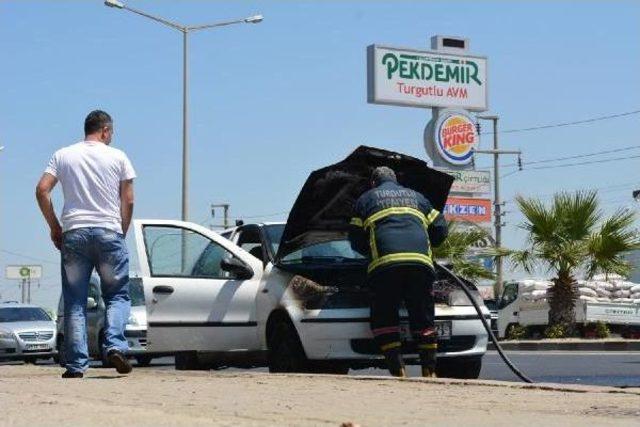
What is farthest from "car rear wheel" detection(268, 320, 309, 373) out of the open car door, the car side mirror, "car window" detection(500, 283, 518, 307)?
"car window" detection(500, 283, 518, 307)

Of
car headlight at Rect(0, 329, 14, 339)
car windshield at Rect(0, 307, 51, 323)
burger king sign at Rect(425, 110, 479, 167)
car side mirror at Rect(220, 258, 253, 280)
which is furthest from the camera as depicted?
burger king sign at Rect(425, 110, 479, 167)

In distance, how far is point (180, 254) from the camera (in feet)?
40.9

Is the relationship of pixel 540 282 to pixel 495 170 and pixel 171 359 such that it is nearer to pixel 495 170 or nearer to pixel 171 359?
pixel 171 359

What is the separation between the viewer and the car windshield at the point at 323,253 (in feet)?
40.2

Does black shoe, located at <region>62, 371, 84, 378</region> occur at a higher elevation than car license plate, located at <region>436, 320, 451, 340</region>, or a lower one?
lower

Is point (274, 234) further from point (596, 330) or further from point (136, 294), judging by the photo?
point (596, 330)

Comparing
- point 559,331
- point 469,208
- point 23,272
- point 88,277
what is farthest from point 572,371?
point 23,272

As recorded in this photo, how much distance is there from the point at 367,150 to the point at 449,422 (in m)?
5.29

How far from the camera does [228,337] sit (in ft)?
39.5

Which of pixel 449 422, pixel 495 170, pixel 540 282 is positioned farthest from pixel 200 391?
pixel 495 170

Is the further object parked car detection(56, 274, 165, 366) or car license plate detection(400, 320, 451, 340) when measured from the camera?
parked car detection(56, 274, 165, 366)

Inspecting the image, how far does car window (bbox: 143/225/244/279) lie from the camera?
12242mm

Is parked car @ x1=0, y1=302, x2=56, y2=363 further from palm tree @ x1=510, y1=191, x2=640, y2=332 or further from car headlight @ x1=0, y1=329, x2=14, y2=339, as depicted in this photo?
palm tree @ x1=510, y1=191, x2=640, y2=332

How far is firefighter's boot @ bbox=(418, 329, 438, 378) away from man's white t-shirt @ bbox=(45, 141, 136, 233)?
99.0 inches
